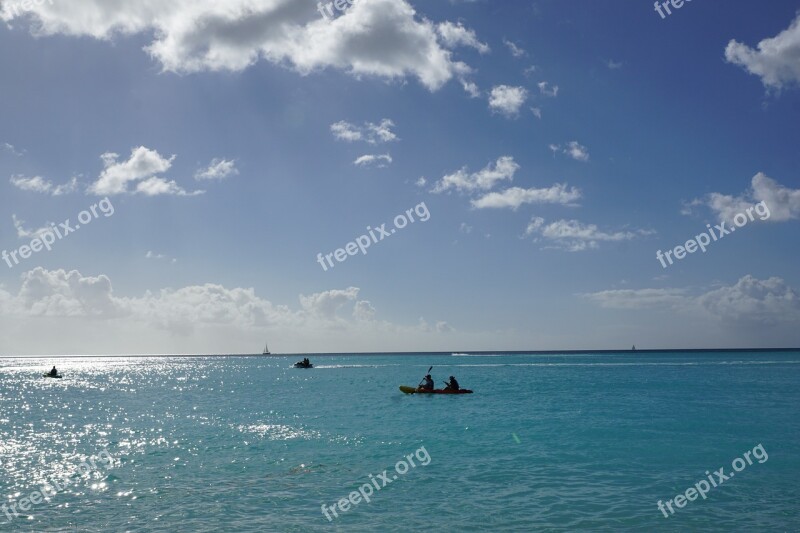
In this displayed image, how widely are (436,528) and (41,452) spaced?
24.7m

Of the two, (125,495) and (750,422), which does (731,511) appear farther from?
(750,422)

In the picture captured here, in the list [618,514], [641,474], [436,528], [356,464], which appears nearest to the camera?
[436,528]

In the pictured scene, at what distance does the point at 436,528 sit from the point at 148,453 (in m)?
19.3

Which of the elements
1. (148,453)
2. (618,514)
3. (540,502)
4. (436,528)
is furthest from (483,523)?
(148,453)

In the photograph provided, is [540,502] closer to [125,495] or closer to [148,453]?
[125,495]

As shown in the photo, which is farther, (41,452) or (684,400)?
(684,400)

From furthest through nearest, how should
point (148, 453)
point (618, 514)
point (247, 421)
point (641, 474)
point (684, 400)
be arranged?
point (684, 400), point (247, 421), point (148, 453), point (641, 474), point (618, 514)

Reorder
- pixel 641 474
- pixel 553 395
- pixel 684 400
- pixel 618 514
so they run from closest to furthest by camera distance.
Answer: pixel 618 514, pixel 641 474, pixel 684 400, pixel 553 395

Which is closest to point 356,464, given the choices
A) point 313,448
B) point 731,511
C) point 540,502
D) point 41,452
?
point 313,448

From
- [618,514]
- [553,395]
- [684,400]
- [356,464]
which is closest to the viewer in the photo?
[618,514]

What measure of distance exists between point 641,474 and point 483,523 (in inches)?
384

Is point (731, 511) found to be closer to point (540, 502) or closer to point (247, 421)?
point (540, 502)

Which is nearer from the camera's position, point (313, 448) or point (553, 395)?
point (313, 448)

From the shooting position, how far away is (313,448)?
30.8 metres
